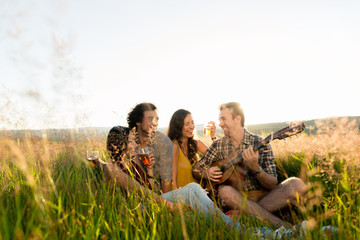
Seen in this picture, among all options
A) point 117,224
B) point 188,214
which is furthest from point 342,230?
point 117,224

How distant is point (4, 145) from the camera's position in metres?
1.85

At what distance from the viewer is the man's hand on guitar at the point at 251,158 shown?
130 inches

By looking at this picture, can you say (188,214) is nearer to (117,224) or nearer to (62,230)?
(117,224)

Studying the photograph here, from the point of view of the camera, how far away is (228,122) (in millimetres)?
4168

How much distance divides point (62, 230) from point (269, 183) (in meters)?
2.74

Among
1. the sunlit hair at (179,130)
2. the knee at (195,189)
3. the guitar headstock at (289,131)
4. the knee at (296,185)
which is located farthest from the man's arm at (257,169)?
the sunlit hair at (179,130)

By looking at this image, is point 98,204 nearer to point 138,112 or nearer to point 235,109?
point 138,112

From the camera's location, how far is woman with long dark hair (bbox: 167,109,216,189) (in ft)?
14.6

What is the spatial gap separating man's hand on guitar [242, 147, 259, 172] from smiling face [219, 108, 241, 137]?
84 centimetres

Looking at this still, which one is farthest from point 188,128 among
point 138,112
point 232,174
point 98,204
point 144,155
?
point 98,204

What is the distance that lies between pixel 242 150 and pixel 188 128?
1.28 meters

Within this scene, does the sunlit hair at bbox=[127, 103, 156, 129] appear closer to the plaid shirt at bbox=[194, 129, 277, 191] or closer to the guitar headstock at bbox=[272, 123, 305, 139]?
the plaid shirt at bbox=[194, 129, 277, 191]

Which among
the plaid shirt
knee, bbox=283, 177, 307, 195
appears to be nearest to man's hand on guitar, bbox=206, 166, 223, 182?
the plaid shirt

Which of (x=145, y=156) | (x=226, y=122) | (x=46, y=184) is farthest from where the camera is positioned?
(x=226, y=122)
